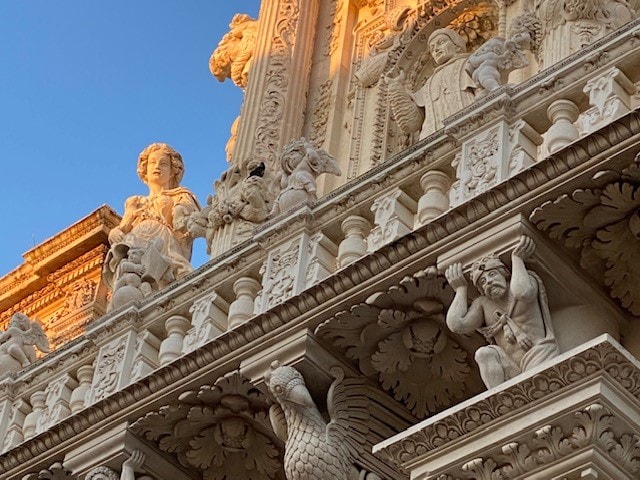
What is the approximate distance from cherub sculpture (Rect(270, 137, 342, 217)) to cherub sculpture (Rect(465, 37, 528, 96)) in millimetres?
1261

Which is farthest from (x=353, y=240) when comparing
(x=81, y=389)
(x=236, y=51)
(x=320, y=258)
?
(x=236, y=51)

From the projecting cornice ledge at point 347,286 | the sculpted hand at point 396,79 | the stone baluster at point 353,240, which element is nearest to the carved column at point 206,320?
the projecting cornice ledge at point 347,286

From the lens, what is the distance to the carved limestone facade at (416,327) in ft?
26.7

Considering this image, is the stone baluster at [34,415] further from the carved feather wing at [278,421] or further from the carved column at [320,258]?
the carved column at [320,258]

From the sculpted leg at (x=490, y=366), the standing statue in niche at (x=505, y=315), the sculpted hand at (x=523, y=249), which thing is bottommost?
the sculpted leg at (x=490, y=366)

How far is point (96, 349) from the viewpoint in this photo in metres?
11.3

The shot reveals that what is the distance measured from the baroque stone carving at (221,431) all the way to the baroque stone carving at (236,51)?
253 inches

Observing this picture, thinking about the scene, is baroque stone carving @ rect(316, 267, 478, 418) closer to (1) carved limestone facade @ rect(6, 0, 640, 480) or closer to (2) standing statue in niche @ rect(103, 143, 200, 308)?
(1) carved limestone facade @ rect(6, 0, 640, 480)

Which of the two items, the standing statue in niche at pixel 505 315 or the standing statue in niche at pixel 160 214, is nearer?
the standing statue in niche at pixel 505 315

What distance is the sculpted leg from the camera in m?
8.51

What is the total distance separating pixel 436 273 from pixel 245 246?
1877 millimetres

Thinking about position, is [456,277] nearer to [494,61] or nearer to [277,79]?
[494,61]

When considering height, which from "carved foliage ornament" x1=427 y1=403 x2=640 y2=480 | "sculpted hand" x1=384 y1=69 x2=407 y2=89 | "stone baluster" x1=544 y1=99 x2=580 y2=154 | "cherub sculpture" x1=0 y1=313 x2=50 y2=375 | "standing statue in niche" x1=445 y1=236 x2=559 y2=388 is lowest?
"carved foliage ornament" x1=427 y1=403 x2=640 y2=480

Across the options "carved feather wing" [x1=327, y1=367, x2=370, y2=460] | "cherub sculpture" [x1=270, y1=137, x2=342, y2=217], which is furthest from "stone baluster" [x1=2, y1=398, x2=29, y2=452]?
"carved feather wing" [x1=327, y1=367, x2=370, y2=460]
